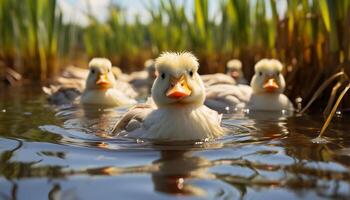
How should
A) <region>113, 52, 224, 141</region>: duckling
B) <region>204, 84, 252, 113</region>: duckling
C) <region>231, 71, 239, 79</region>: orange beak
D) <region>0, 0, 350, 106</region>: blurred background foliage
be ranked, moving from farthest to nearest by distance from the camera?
<region>231, 71, 239, 79</region>: orange beak < <region>204, 84, 252, 113</region>: duckling < <region>0, 0, 350, 106</region>: blurred background foliage < <region>113, 52, 224, 141</region>: duckling

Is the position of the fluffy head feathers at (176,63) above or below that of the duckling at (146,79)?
below

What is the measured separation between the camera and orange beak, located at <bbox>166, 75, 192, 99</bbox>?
394 centimetres

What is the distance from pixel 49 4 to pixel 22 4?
1121 millimetres

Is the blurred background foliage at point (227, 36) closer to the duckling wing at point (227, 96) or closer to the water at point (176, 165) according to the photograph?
the duckling wing at point (227, 96)

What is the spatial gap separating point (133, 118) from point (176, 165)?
133 centimetres

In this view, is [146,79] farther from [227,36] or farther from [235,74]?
[235,74]

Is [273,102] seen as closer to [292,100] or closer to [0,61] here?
[292,100]

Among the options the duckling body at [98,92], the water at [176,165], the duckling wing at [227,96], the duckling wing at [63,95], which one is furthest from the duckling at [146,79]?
the water at [176,165]

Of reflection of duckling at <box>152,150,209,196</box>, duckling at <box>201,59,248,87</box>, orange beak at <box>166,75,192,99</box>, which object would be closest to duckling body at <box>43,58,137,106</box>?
duckling at <box>201,59,248,87</box>

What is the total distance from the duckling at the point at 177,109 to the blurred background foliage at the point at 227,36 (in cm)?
202

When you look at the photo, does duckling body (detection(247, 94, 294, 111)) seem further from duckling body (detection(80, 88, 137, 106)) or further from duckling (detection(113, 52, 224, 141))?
duckling (detection(113, 52, 224, 141))

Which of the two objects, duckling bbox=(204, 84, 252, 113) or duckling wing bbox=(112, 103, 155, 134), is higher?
duckling bbox=(204, 84, 252, 113)

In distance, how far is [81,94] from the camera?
27.1ft

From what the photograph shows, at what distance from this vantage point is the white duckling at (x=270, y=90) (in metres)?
6.47
